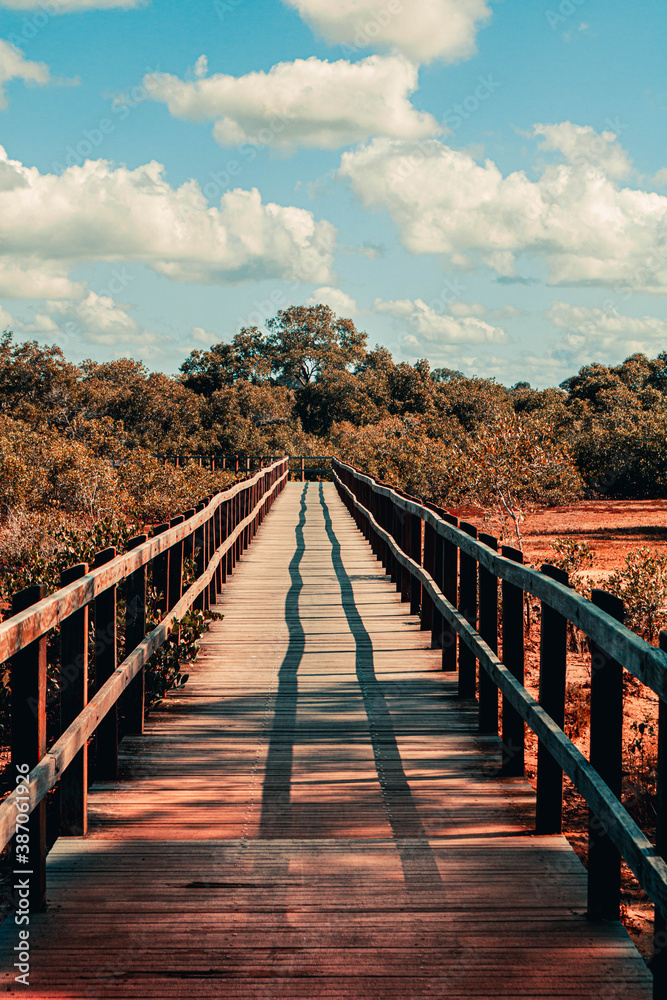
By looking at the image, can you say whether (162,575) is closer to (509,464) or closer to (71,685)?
(71,685)

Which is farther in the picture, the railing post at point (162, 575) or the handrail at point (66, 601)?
the railing post at point (162, 575)

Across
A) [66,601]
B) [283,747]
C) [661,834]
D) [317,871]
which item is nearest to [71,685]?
[66,601]

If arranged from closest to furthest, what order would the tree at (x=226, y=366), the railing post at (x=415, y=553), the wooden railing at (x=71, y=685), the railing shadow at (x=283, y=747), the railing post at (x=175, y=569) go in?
the wooden railing at (x=71, y=685)
the railing shadow at (x=283, y=747)
the railing post at (x=175, y=569)
the railing post at (x=415, y=553)
the tree at (x=226, y=366)

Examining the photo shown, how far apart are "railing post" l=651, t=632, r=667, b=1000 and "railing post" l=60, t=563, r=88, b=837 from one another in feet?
6.74

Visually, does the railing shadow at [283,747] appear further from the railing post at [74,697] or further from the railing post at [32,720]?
the railing post at [32,720]

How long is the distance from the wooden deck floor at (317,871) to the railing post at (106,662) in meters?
0.14

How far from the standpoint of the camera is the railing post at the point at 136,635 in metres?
4.47

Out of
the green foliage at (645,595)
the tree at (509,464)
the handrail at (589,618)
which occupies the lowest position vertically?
the green foliage at (645,595)

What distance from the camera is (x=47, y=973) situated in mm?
2443

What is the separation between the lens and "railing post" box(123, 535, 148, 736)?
4469 mm

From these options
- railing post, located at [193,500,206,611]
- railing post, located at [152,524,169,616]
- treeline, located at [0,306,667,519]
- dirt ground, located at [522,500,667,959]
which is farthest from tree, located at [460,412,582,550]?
railing post, located at [152,524,169,616]

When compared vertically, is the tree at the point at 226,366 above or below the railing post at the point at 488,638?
above

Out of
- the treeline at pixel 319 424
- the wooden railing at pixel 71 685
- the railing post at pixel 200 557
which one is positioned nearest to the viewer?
the wooden railing at pixel 71 685

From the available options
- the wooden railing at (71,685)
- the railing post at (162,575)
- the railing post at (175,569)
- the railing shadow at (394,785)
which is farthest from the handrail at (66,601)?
the railing shadow at (394,785)
